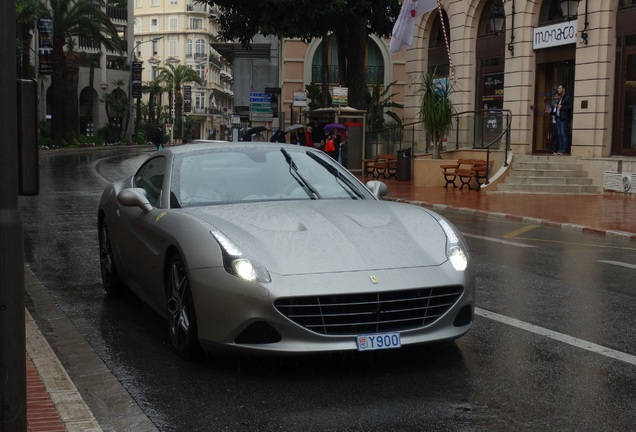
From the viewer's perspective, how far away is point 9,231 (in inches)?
151

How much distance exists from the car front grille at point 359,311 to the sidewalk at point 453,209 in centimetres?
110

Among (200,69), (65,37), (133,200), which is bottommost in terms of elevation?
(133,200)

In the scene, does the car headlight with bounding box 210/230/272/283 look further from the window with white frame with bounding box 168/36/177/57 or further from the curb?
the window with white frame with bounding box 168/36/177/57

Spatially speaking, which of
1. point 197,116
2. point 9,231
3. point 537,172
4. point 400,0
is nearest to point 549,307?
point 9,231

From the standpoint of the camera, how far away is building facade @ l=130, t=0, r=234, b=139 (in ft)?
474

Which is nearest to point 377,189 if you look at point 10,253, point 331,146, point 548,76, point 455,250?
point 455,250

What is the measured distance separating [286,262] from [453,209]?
47.8 ft

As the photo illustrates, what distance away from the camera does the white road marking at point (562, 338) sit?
614 centimetres

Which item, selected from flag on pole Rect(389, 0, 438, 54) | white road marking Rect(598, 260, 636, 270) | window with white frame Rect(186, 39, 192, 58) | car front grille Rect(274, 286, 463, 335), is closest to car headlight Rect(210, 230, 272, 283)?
car front grille Rect(274, 286, 463, 335)

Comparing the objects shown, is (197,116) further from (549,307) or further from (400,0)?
(549,307)

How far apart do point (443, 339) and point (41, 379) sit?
7.96ft

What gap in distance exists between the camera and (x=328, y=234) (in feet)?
19.2

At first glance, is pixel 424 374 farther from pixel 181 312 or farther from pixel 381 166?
pixel 381 166

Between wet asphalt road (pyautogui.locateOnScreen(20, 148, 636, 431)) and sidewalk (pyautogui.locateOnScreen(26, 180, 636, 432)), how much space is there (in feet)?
0.87
